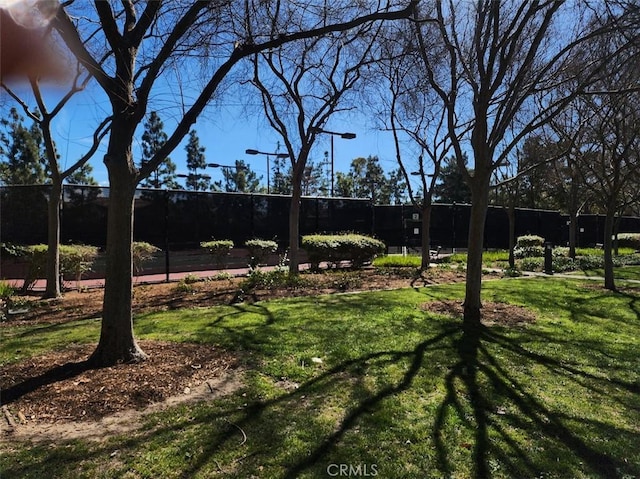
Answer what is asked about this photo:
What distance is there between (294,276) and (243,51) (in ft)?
22.4

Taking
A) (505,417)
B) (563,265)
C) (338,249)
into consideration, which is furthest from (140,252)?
(563,265)

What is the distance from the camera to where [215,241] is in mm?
13766

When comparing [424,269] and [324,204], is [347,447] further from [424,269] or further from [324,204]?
[324,204]

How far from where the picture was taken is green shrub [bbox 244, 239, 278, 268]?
44.9 ft

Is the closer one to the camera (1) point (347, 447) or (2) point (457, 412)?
(1) point (347, 447)

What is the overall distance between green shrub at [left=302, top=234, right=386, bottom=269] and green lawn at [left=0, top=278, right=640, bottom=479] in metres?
5.98

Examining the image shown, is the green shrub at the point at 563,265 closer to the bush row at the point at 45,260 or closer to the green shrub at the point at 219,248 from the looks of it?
the green shrub at the point at 219,248

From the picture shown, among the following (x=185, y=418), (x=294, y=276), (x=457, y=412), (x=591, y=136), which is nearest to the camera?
(x=185, y=418)

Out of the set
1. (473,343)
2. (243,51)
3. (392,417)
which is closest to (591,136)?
(473,343)

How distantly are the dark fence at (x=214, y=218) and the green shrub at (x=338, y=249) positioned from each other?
108 inches

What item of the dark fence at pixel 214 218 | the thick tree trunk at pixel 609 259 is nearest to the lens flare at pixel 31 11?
the dark fence at pixel 214 218

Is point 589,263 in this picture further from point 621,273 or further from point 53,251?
point 53,251

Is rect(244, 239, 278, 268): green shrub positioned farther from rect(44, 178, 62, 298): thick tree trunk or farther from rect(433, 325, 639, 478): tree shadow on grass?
rect(433, 325, 639, 478): tree shadow on grass

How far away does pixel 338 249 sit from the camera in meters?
13.5
